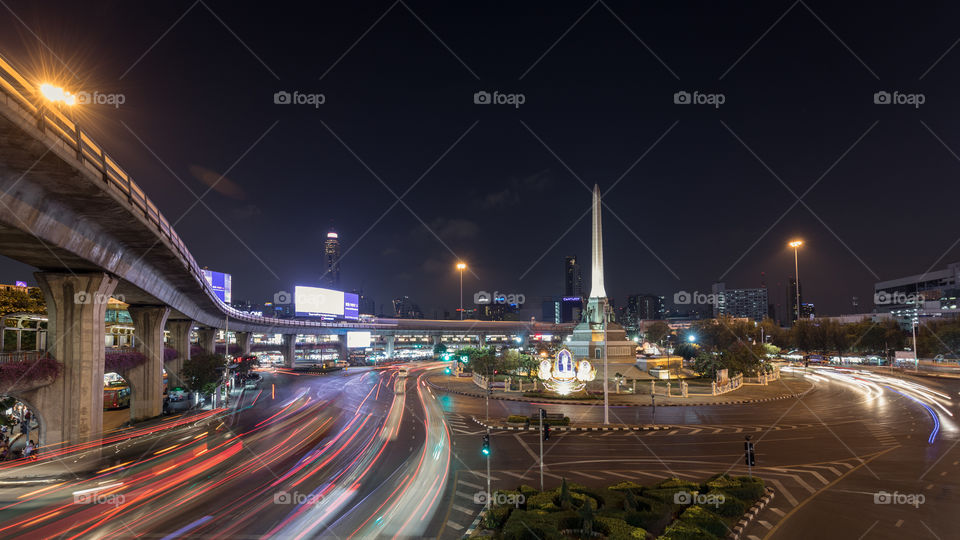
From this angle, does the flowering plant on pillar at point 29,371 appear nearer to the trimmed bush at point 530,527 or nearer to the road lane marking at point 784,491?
the trimmed bush at point 530,527

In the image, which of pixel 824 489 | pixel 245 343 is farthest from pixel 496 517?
pixel 245 343

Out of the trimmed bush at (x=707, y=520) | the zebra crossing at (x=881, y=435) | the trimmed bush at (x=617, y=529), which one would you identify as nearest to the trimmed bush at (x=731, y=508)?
the trimmed bush at (x=707, y=520)

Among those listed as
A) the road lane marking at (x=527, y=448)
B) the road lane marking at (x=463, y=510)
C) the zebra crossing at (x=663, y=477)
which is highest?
the road lane marking at (x=463, y=510)

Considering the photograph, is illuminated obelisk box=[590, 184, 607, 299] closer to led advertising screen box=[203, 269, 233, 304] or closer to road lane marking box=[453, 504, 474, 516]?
road lane marking box=[453, 504, 474, 516]

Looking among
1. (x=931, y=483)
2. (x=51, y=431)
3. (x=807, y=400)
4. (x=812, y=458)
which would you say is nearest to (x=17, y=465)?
(x=51, y=431)

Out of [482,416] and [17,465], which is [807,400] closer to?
[482,416]

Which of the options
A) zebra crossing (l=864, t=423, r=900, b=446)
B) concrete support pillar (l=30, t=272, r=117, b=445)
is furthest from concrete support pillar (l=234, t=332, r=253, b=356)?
zebra crossing (l=864, t=423, r=900, b=446)
